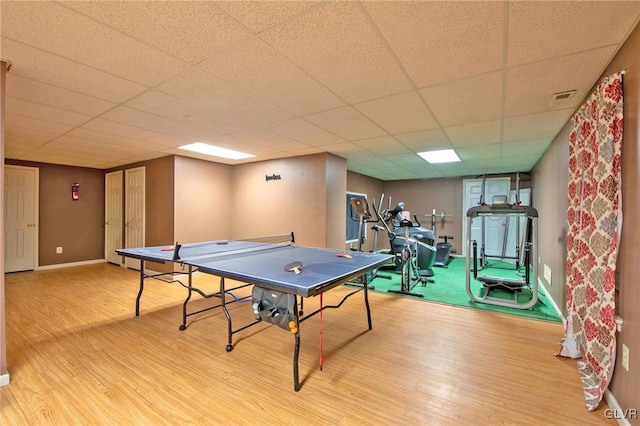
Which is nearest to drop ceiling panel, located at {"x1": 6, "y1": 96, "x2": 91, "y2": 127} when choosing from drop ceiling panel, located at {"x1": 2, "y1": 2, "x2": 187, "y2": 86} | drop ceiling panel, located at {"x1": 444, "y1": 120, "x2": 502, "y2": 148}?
drop ceiling panel, located at {"x1": 2, "y1": 2, "x2": 187, "y2": 86}

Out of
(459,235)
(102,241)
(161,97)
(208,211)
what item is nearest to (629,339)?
(161,97)

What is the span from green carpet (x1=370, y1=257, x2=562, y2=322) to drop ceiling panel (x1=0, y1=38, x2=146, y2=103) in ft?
12.7

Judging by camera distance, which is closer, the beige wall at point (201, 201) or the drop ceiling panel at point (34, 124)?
the drop ceiling panel at point (34, 124)

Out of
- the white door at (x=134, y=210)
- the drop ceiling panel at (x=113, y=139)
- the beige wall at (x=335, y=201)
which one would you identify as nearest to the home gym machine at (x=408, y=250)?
the beige wall at (x=335, y=201)

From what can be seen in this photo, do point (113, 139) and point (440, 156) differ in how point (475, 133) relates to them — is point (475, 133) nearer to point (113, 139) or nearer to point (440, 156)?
point (440, 156)

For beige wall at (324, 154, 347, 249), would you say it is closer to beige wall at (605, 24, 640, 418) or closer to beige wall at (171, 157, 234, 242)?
beige wall at (171, 157, 234, 242)

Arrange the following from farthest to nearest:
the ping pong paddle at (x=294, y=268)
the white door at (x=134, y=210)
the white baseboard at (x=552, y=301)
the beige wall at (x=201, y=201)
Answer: the white door at (x=134, y=210) → the beige wall at (x=201, y=201) → the white baseboard at (x=552, y=301) → the ping pong paddle at (x=294, y=268)

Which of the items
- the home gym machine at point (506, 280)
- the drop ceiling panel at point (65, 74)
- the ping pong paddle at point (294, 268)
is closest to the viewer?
the drop ceiling panel at point (65, 74)

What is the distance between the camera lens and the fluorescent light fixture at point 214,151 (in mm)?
4395

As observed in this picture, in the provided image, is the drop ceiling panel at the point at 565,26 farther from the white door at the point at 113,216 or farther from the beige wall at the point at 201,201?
the white door at the point at 113,216

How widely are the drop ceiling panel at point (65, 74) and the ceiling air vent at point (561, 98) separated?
3.38m

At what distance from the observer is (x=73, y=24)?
60.0 inches

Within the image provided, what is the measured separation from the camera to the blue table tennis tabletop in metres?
1.82

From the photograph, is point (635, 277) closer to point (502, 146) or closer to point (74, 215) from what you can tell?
point (502, 146)
